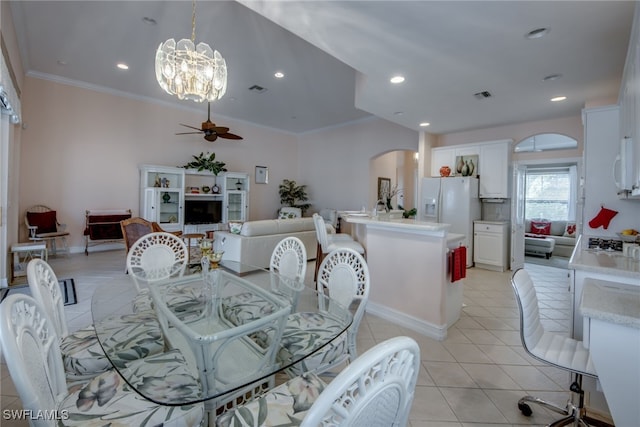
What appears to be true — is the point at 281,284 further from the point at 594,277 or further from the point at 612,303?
the point at 594,277

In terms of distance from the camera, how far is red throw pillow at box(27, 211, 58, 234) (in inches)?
196

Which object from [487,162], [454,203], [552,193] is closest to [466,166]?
[487,162]

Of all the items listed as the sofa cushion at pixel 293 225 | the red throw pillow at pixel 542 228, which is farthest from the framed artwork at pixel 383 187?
the red throw pillow at pixel 542 228

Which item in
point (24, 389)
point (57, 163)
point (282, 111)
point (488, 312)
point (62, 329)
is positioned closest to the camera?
point (24, 389)

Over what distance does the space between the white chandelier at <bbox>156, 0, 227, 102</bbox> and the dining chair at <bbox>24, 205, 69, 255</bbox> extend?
3.98 m

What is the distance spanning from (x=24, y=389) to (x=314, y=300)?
143 cm

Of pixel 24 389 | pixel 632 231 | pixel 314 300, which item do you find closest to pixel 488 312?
pixel 632 231

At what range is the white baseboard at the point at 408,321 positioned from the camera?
2.60 m

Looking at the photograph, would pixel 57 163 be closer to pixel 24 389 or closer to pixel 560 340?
pixel 24 389

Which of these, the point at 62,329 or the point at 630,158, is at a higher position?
the point at 630,158

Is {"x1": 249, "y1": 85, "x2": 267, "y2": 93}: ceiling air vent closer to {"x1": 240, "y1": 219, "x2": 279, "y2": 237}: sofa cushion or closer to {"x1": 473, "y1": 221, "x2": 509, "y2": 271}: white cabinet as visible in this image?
{"x1": 240, "y1": 219, "x2": 279, "y2": 237}: sofa cushion

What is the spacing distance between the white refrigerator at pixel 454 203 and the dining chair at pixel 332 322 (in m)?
3.74

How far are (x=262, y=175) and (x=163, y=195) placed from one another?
2828mm

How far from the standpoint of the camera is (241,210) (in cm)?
A: 769
